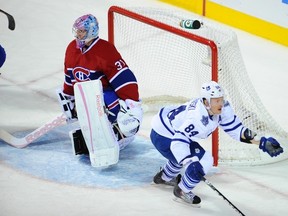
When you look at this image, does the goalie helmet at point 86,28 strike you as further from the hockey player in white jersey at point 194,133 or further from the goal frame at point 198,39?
the hockey player in white jersey at point 194,133

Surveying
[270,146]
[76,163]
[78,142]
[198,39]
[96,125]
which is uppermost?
[198,39]

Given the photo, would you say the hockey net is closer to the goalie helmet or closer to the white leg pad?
the goalie helmet

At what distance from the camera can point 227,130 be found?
490cm

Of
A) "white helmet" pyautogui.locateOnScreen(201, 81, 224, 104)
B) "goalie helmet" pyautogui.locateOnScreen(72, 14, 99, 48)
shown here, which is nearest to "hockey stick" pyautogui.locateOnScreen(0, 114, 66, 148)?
"goalie helmet" pyautogui.locateOnScreen(72, 14, 99, 48)

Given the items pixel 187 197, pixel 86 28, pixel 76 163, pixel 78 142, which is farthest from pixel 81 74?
pixel 187 197

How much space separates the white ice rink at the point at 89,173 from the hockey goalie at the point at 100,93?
178 mm

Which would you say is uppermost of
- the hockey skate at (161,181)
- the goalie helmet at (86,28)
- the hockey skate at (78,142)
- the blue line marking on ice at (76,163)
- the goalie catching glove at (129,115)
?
the goalie helmet at (86,28)

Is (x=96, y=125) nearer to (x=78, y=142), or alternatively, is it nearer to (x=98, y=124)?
(x=98, y=124)

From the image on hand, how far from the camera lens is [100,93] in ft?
16.9

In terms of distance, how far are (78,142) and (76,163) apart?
13cm

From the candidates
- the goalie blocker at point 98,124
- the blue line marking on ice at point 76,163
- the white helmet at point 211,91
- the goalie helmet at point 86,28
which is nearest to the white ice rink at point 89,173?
the blue line marking on ice at point 76,163

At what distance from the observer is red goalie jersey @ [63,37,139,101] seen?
16.9ft

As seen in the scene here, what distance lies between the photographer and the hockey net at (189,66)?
5.29 m

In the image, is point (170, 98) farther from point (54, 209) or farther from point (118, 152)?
point (54, 209)
